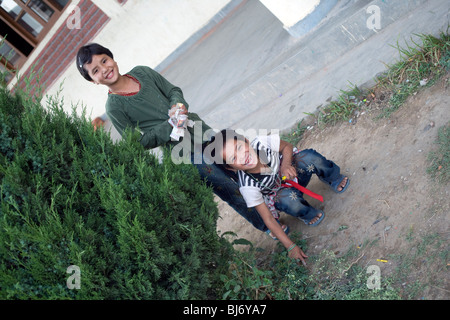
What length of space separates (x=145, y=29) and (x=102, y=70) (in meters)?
3.88

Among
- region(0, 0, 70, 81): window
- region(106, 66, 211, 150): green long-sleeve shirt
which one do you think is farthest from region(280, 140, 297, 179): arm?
region(0, 0, 70, 81): window

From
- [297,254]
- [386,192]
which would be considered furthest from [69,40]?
[386,192]

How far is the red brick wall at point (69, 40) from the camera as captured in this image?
6551mm

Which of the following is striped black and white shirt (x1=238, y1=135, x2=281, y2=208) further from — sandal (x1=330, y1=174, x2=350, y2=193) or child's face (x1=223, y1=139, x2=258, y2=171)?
sandal (x1=330, y1=174, x2=350, y2=193)

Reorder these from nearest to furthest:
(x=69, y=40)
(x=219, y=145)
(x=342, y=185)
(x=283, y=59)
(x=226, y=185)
Result: (x=219, y=145) < (x=226, y=185) < (x=342, y=185) < (x=283, y=59) < (x=69, y=40)

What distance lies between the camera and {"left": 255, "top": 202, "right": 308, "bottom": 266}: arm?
3070mm

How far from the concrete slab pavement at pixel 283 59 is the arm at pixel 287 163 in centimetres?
141

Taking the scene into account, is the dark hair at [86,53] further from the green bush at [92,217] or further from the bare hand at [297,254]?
the bare hand at [297,254]

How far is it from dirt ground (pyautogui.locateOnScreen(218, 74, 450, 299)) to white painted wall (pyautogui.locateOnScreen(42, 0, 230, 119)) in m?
3.46

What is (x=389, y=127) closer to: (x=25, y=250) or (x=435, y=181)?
(x=435, y=181)

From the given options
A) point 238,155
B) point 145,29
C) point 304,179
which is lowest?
point 304,179

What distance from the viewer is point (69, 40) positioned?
6.63 metres

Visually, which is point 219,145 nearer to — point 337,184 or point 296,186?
point 296,186

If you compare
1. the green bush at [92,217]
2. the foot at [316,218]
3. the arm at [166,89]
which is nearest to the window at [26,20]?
the arm at [166,89]
